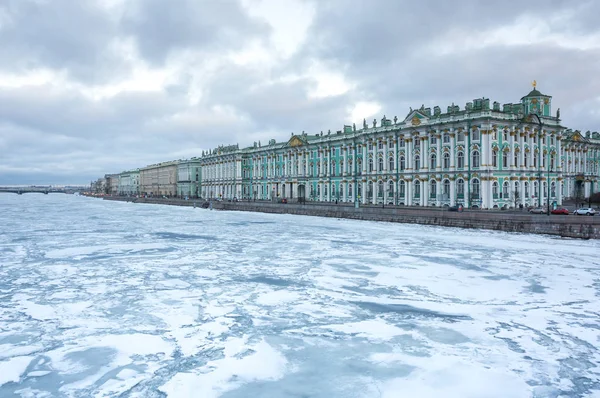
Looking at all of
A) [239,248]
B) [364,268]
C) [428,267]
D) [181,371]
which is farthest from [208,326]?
[239,248]

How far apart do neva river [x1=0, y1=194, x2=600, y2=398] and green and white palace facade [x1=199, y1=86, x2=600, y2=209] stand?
82.5ft

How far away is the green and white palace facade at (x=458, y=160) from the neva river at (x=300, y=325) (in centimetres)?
2516

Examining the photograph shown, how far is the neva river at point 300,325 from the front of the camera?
8938 mm

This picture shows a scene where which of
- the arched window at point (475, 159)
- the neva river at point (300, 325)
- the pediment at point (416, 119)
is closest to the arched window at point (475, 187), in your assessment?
the arched window at point (475, 159)

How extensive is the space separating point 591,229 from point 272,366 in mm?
29389

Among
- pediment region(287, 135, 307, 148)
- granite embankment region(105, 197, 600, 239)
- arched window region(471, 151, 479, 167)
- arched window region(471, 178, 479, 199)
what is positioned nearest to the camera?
granite embankment region(105, 197, 600, 239)

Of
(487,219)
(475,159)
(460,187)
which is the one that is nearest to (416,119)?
(475,159)

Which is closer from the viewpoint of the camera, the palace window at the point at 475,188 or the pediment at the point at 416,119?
the palace window at the point at 475,188

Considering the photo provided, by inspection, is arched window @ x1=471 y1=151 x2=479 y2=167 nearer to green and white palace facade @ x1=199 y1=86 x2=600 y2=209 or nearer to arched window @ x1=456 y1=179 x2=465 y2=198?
green and white palace facade @ x1=199 y1=86 x2=600 y2=209

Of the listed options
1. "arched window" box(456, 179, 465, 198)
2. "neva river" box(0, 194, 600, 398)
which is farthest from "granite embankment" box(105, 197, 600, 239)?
"arched window" box(456, 179, 465, 198)

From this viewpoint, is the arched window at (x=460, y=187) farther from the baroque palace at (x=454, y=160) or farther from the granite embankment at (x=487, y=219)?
the granite embankment at (x=487, y=219)

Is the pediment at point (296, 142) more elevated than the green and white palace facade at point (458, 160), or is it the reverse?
the pediment at point (296, 142)

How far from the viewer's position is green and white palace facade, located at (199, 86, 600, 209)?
52.5 metres

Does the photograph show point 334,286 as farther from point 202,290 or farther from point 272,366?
point 272,366
